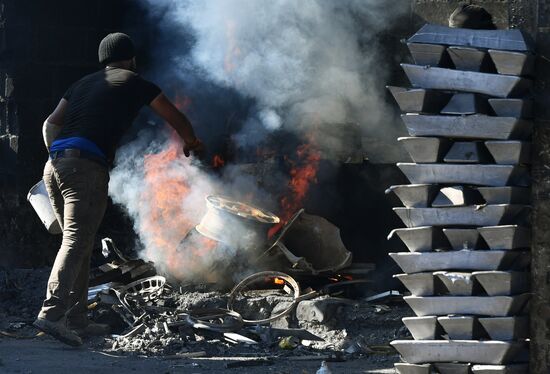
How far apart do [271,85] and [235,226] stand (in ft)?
7.06

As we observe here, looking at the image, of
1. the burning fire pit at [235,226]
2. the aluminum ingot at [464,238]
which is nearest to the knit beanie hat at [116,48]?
the burning fire pit at [235,226]

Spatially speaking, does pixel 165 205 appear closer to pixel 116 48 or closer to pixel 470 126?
pixel 116 48

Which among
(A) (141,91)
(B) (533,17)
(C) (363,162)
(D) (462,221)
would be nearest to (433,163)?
(D) (462,221)

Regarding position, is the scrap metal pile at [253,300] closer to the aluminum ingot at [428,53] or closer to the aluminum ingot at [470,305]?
the aluminum ingot at [470,305]

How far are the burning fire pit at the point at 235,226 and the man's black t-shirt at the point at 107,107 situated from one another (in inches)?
65.5

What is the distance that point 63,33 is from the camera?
479 inches

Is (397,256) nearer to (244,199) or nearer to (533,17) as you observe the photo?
(533,17)

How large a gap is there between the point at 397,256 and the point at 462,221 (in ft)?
1.43

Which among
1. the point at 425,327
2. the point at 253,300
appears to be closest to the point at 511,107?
the point at 425,327

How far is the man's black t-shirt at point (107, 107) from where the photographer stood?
8875mm

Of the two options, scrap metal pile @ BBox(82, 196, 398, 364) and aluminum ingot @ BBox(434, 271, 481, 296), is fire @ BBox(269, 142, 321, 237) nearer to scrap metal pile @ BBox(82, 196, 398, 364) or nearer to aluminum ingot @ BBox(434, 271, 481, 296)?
scrap metal pile @ BBox(82, 196, 398, 364)

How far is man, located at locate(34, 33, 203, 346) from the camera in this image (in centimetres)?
864

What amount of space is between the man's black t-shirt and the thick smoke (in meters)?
2.55

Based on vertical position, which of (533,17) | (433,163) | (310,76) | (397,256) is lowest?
(397,256)
